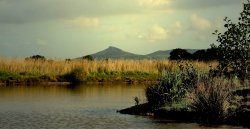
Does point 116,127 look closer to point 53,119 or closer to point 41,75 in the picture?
point 53,119

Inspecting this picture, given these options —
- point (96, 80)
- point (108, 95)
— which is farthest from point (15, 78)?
point (108, 95)

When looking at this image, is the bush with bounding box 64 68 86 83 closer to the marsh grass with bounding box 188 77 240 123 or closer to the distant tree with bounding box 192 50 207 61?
the distant tree with bounding box 192 50 207 61

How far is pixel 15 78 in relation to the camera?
52469 mm

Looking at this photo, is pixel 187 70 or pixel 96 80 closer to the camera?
pixel 187 70

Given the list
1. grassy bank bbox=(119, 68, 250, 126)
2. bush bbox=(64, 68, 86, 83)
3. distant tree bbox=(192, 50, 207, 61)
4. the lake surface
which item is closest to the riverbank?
grassy bank bbox=(119, 68, 250, 126)

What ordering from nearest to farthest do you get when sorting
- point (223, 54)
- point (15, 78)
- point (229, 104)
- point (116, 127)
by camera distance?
point (116, 127)
point (229, 104)
point (223, 54)
point (15, 78)

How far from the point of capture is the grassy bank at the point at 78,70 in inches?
2116

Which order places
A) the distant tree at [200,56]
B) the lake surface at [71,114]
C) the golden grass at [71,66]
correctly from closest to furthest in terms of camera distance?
1. the lake surface at [71,114]
2. the golden grass at [71,66]
3. the distant tree at [200,56]

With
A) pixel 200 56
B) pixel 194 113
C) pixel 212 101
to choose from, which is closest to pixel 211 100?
pixel 212 101

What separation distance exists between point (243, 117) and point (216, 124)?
107 centimetres

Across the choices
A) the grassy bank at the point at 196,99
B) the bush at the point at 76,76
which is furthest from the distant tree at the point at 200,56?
the grassy bank at the point at 196,99

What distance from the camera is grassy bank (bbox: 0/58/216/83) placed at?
53750 millimetres

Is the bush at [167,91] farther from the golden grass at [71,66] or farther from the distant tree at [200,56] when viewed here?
the distant tree at [200,56]

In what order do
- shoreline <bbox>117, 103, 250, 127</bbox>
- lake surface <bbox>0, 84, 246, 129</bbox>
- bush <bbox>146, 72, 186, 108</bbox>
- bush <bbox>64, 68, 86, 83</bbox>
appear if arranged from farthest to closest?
1. bush <bbox>64, 68, 86, 83</bbox>
2. bush <bbox>146, 72, 186, 108</bbox>
3. shoreline <bbox>117, 103, 250, 127</bbox>
4. lake surface <bbox>0, 84, 246, 129</bbox>
